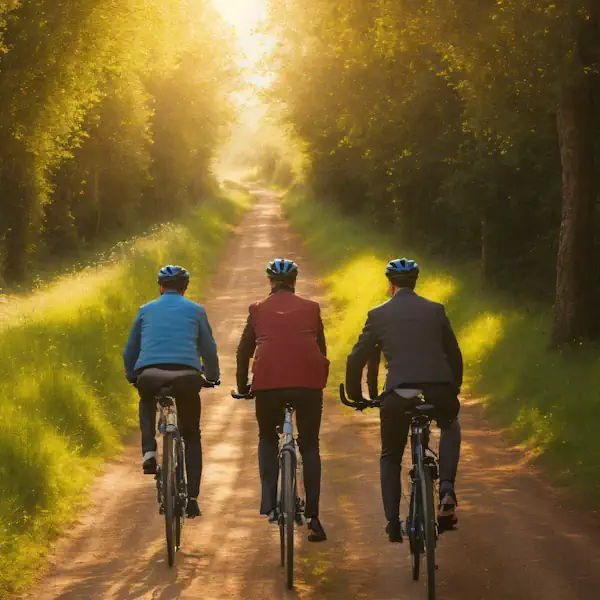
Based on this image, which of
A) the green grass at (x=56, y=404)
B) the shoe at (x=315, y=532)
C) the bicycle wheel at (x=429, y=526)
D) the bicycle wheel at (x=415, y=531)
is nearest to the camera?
the bicycle wheel at (x=429, y=526)

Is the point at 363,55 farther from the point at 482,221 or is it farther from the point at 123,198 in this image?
the point at 123,198

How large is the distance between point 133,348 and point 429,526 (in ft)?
9.71

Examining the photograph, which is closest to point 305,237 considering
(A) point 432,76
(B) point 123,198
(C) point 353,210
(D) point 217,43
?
(C) point 353,210

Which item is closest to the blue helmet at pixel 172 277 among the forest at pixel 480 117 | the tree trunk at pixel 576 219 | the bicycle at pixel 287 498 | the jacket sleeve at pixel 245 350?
the jacket sleeve at pixel 245 350

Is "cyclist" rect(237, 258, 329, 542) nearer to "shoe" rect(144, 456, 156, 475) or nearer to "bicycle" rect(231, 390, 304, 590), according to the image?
"bicycle" rect(231, 390, 304, 590)

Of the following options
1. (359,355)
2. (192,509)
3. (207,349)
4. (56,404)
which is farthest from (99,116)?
(359,355)

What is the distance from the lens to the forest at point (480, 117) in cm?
1388

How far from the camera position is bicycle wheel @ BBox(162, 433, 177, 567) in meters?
7.42

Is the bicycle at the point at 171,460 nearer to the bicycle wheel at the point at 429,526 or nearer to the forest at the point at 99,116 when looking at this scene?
the bicycle wheel at the point at 429,526

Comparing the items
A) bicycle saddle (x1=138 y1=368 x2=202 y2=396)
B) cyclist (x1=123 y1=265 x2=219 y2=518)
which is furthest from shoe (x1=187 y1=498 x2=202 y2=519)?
bicycle saddle (x1=138 y1=368 x2=202 y2=396)

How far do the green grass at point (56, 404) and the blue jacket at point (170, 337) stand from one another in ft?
5.37

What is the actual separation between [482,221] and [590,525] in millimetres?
15781

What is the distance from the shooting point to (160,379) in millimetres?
7840

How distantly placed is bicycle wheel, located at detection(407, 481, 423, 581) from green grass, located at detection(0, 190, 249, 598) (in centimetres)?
276
